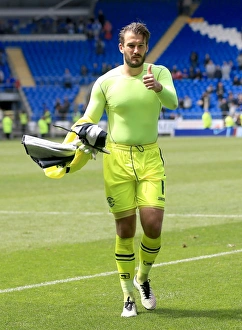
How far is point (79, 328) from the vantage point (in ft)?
20.2

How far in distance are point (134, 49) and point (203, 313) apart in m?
2.29

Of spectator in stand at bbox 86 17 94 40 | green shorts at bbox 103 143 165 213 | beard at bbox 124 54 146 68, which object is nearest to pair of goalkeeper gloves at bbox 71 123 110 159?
green shorts at bbox 103 143 165 213

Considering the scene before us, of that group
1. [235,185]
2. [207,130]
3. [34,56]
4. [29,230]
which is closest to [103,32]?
[34,56]

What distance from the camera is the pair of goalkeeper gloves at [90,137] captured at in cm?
643

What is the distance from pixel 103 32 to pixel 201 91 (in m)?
8.88

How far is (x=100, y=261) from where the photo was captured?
30.1 feet

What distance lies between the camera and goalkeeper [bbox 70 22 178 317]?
22.2ft

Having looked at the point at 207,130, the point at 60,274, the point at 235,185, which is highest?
the point at 60,274

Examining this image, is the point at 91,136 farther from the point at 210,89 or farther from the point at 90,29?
the point at 90,29

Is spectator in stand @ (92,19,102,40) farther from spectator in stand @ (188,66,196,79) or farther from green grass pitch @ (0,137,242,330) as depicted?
green grass pitch @ (0,137,242,330)

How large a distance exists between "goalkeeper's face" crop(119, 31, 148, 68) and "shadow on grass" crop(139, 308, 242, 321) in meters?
2.11

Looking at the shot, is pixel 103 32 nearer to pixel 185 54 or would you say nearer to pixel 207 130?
pixel 185 54

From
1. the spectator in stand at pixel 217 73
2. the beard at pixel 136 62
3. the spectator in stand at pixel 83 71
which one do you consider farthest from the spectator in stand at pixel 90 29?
the beard at pixel 136 62

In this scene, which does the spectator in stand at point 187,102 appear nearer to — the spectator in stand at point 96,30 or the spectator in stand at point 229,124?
the spectator in stand at point 229,124
